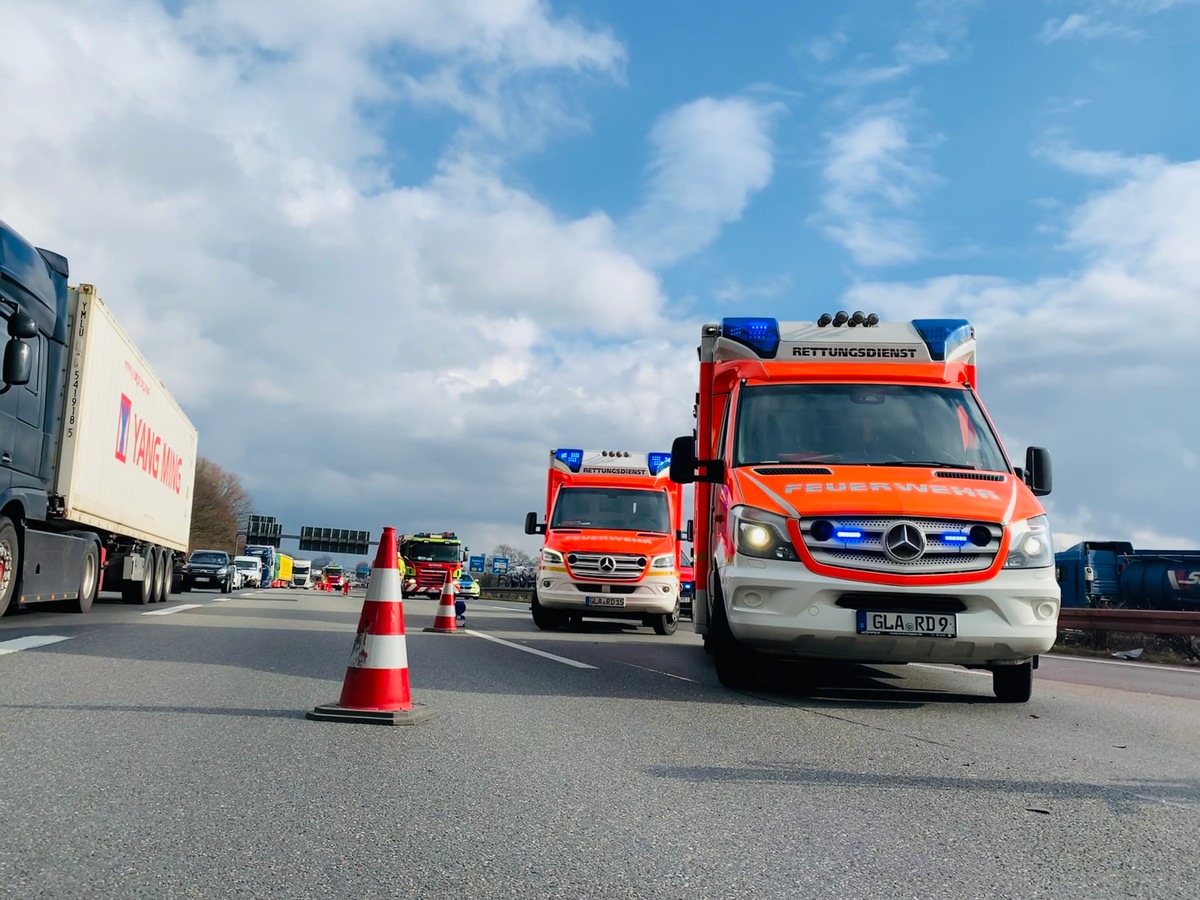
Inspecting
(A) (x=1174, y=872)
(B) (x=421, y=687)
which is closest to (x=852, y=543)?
(B) (x=421, y=687)

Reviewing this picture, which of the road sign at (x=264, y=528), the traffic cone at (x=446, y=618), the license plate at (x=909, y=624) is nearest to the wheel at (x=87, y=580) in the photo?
the traffic cone at (x=446, y=618)

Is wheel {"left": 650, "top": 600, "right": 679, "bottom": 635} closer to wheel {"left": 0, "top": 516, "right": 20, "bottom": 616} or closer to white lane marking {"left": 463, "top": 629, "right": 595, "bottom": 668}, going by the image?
white lane marking {"left": 463, "top": 629, "right": 595, "bottom": 668}

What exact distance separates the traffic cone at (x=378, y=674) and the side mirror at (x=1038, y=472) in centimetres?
478

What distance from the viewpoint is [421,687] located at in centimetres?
743

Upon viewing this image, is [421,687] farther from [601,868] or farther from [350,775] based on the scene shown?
[601,868]

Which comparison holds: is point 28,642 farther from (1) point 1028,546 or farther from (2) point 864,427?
(1) point 1028,546

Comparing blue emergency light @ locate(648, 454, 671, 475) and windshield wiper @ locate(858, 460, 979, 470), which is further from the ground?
blue emergency light @ locate(648, 454, 671, 475)

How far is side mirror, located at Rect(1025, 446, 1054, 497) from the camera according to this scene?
8.05 meters

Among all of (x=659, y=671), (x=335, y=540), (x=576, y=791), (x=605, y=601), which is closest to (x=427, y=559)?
(x=605, y=601)

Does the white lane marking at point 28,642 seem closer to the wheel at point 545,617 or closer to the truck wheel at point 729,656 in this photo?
the truck wheel at point 729,656

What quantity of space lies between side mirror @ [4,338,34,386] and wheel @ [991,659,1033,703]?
8.87 m

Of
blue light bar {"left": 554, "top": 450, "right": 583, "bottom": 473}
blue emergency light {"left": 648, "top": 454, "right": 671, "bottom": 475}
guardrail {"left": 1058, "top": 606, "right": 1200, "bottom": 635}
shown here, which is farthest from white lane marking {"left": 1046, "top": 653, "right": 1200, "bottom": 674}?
blue light bar {"left": 554, "top": 450, "right": 583, "bottom": 473}

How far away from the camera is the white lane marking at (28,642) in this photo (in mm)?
8938

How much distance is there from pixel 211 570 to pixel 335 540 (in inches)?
2098
